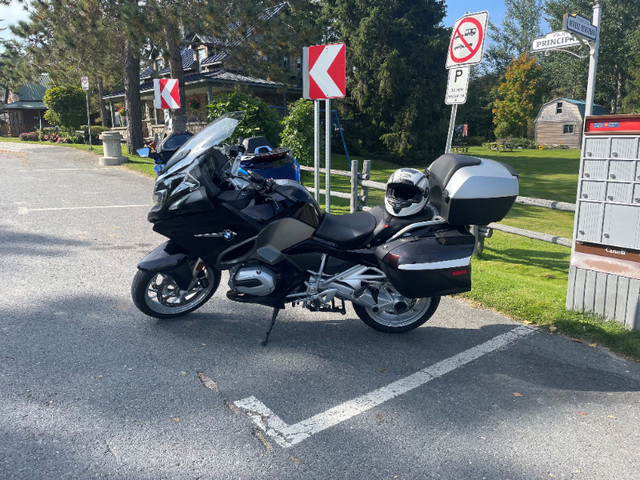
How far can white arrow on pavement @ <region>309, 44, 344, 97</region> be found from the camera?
679 centimetres

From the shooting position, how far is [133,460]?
2668 millimetres

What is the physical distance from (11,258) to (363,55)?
23870mm

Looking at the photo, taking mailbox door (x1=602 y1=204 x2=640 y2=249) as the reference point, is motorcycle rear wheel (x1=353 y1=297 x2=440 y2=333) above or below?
below

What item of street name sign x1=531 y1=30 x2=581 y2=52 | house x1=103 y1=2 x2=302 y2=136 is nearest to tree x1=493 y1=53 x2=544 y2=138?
house x1=103 y1=2 x2=302 y2=136

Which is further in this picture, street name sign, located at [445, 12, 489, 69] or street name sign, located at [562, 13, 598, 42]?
street name sign, located at [562, 13, 598, 42]

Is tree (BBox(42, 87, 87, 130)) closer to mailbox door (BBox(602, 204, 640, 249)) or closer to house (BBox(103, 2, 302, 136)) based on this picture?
house (BBox(103, 2, 302, 136))

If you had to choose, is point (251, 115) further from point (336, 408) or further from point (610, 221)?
point (336, 408)

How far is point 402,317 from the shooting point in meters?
4.36

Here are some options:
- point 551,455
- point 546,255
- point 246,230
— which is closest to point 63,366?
point 246,230

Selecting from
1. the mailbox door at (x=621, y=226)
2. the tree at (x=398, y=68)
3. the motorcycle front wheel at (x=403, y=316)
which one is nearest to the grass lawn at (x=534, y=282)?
the mailbox door at (x=621, y=226)

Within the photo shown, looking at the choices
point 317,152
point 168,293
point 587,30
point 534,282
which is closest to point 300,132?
point 317,152

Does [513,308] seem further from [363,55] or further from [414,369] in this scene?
[363,55]

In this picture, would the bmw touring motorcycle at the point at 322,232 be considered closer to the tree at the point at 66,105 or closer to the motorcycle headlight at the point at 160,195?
the motorcycle headlight at the point at 160,195

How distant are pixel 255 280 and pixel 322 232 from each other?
660 millimetres
